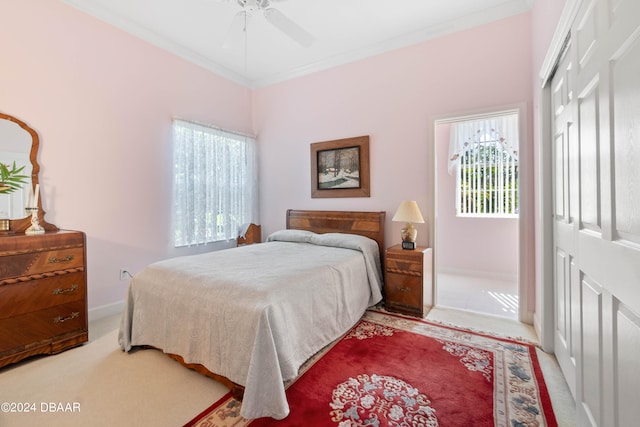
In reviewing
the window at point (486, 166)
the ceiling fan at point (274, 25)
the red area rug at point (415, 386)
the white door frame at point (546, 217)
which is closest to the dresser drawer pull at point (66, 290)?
the red area rug at point (415, 386)

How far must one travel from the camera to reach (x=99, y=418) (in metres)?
1.59

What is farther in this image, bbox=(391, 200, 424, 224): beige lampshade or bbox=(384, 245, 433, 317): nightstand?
bbox=(391, 200, 424, 224): beige lampshade

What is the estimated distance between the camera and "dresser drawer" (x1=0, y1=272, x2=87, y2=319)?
6.64ft

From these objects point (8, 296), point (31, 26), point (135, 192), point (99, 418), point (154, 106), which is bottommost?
point (99, 418)

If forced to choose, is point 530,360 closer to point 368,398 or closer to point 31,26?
point 368,398

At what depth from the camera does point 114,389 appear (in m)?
1.84

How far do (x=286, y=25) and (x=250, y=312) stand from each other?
219cm

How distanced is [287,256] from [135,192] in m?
1.88

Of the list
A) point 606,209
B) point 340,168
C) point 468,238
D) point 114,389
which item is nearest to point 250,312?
point 114,389

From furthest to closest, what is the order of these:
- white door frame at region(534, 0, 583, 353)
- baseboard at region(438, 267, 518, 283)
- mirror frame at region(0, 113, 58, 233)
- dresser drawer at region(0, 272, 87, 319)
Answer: baseboard at region(438, 267, 518, 283), mirror frame at region(0, 113, 58, 233), white door frame at region(534, 0, 583, 353), dresser drawer at region(0, 272, 87, 319)

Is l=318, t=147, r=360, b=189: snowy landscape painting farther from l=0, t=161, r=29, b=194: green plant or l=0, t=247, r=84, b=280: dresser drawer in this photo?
l=0, t=161, r=29, b=194: green plant

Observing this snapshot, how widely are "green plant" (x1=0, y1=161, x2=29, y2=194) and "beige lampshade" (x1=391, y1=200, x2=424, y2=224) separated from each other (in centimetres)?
339

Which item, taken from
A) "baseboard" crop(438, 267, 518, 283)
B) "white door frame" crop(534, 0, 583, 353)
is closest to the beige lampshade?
"white door frame" crop(534, 0, 583, 353)

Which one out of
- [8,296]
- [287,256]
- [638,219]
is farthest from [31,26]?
[638,219]
